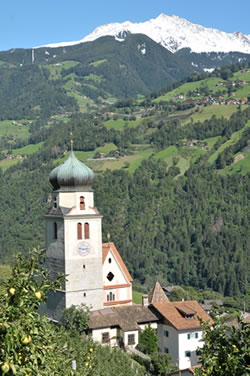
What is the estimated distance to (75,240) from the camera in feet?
220

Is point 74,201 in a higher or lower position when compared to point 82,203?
higher

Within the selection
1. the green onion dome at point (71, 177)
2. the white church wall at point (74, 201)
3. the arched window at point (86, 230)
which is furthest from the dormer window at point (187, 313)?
the green onion dome at point (71, 177)

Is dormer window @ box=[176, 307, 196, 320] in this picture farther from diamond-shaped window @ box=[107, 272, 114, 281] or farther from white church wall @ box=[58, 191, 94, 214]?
white church wall @ box=[58, 191, 94, 214]

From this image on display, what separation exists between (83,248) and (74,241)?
3.72ft

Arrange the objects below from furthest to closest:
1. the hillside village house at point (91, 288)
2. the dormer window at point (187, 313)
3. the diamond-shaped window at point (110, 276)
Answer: the diamond-shaped window at point (110, 276)
the dormer window at point (187, 313)
the hillside village house at point (91, 288)

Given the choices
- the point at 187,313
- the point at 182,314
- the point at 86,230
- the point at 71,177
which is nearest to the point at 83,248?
the point at 86,230

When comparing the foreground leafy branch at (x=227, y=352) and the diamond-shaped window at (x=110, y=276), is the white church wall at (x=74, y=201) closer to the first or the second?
the diamond-shaped window at (x=110, y=276)

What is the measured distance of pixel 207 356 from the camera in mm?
22266

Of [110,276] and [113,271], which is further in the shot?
[113,271]

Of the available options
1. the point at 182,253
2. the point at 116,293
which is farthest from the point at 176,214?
the point at 116,293

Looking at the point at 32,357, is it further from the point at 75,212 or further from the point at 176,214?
the point at 176,214

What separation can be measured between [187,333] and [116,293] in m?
10.3

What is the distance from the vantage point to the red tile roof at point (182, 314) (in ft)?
210

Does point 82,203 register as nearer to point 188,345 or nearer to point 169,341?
point 169,341
